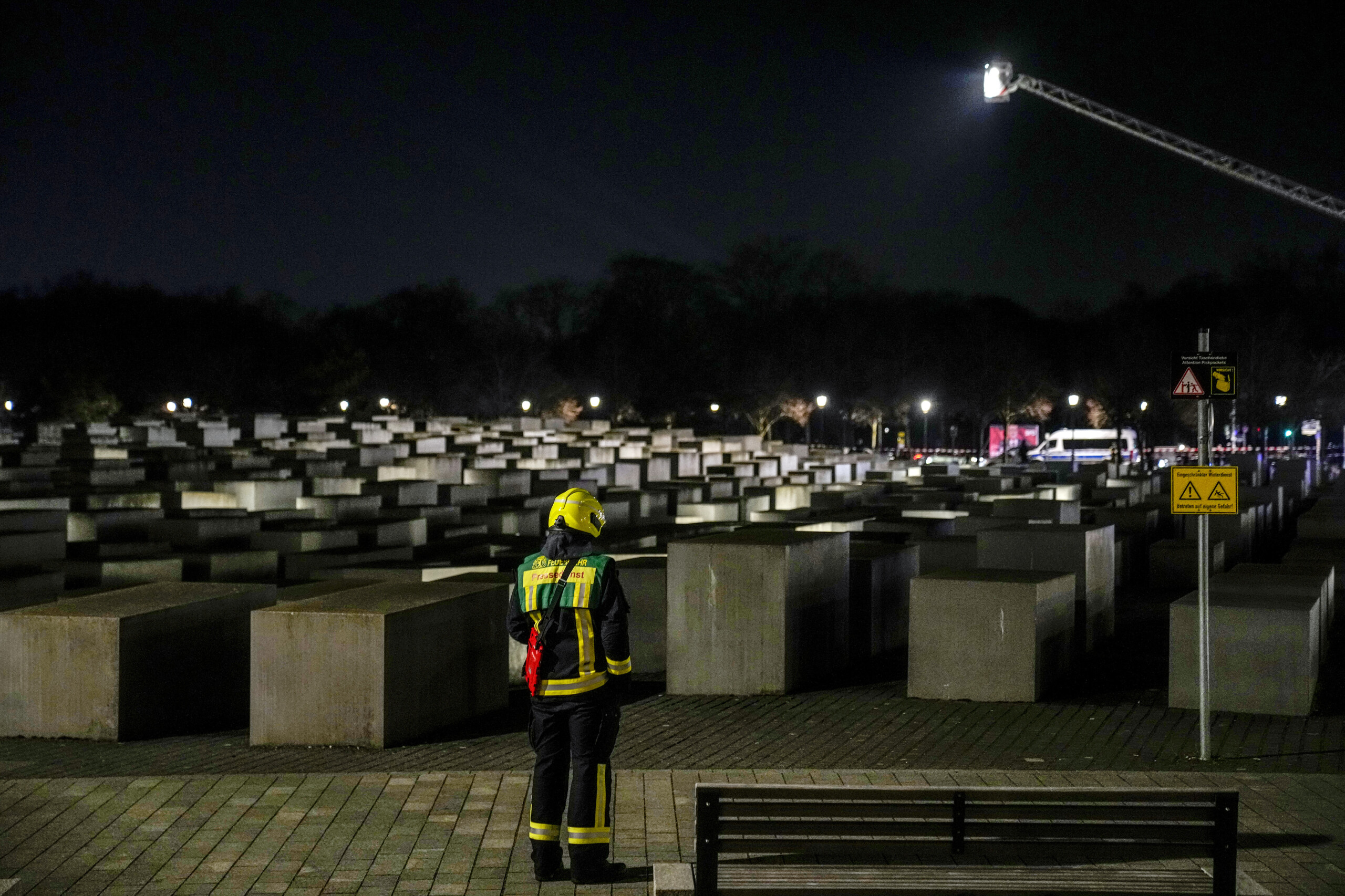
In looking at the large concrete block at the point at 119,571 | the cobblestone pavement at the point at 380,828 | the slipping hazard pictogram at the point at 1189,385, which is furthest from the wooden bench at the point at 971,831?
the large concrete block at the point at 119,571

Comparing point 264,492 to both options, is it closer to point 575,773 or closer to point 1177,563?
point 1177,563

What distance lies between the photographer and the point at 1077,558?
13227mm

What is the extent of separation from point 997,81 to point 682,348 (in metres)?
25.5

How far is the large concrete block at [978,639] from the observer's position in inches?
407

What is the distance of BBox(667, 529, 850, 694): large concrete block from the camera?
10625mm

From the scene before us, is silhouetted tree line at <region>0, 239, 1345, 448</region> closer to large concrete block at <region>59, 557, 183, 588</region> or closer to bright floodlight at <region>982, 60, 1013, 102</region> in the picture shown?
bright floodlight at <region>982, 60, 1013, 102</region>

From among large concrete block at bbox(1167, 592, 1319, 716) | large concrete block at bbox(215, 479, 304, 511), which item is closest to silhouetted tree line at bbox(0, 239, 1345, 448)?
large concrete block at bbox(215, 479, 304, 511)

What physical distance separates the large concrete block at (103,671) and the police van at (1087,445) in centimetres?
5289

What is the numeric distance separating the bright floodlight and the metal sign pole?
53326 millimetres

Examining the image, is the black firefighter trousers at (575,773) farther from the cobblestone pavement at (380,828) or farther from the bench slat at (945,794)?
the bench slat at (945,794)

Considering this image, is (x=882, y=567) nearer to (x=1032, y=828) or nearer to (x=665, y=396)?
(x=1032, y=828)

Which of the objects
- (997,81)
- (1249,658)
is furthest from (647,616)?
(997,81)

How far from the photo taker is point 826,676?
1142 centimetres

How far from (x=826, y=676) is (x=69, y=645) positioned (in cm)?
566
